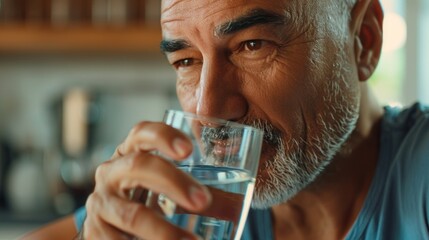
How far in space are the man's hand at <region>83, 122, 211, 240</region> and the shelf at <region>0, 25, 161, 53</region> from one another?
1.97 m

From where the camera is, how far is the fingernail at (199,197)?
0.65 meters

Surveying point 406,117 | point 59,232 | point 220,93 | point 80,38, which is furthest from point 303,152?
point 80,38

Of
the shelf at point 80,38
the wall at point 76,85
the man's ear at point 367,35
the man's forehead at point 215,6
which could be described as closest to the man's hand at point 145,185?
the man's forehead at point 215,6

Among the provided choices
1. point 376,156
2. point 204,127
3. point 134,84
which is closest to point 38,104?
point 134,84

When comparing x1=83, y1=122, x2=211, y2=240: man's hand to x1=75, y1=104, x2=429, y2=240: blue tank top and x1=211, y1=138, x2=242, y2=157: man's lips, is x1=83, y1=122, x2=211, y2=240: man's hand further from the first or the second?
x1=75, y1=104, x2=429, y2=240: blue tank top

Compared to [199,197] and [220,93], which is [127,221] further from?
[220,93]

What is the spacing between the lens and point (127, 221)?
0.68 meters

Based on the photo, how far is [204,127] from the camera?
2.32ft

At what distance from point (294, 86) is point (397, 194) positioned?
0.82 ft

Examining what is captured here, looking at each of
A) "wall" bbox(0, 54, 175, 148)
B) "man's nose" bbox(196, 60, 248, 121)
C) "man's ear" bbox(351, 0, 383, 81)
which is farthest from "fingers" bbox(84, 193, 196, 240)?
"wall" bbox(0, 54, 175, 148)

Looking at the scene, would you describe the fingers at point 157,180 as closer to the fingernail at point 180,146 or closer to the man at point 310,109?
the fingernail at point 180,146

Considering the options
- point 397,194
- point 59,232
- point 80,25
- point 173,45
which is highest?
point 80,25

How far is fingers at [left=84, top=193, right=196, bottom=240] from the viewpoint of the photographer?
2.19 ft

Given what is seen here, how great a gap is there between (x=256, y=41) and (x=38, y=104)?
2137 millimetres
